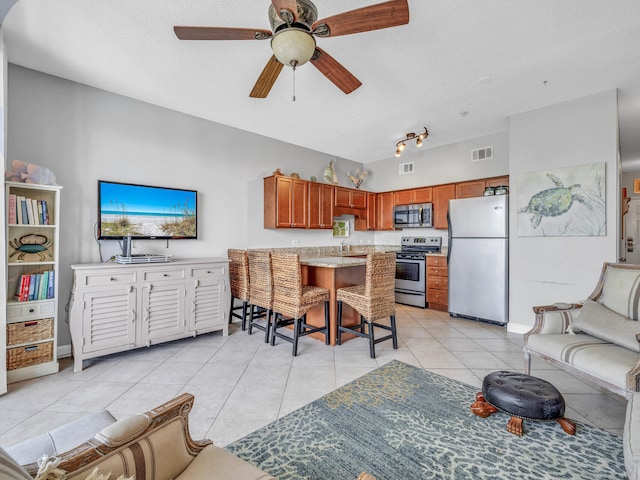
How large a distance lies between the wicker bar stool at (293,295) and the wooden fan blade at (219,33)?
1943mm

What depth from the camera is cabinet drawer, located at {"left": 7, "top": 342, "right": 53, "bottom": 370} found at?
2516 mm

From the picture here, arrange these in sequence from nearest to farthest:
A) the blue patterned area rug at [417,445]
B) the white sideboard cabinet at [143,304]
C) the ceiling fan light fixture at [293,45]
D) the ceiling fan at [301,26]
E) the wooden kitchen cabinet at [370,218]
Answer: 1. the blue patterned area rug at [417,445]
2. the ceiling fan at [301,26]
3. the ceiling fan light fixture at [293,45]
4. the white sideboard cabinet at [143,304]
5. the wooden kitchen cabinet at [370,218]

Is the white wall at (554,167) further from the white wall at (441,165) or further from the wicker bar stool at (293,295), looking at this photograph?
the wicker bar stool at (293,295)

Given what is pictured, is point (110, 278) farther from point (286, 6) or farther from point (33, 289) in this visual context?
point (286, 6)

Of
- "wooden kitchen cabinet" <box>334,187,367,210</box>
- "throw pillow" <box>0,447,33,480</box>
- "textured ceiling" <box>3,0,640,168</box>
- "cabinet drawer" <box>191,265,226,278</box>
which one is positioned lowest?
"throw pillow" <box>0,447,33,480</box>

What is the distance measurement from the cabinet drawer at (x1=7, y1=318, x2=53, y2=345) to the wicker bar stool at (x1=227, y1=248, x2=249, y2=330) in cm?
190

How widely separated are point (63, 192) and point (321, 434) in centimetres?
340

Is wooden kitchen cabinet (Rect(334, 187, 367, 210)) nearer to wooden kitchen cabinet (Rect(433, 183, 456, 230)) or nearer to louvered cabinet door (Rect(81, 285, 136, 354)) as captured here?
wooden kitchen cabinet (Rect(433, 183, 456, 230))

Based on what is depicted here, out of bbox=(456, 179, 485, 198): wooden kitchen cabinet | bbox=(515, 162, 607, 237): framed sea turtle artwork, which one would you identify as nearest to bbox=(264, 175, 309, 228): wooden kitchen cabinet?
bbox=(456, 179, 485, 198): wooden kitchen cabinet

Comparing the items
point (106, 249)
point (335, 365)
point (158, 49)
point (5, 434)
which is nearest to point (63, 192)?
point (106, 249)

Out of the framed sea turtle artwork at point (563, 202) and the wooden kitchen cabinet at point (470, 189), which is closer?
the framed sea turtle artwork at point (563, 202)

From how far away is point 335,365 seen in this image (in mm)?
2895

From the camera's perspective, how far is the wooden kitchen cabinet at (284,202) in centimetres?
469

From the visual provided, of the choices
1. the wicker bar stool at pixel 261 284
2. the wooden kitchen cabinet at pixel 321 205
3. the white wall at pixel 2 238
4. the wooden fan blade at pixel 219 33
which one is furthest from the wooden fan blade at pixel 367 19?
the wooden kitchen cabinet at pixel 321 205
